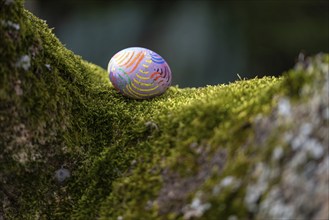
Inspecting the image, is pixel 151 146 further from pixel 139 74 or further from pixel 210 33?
pixel 210 33

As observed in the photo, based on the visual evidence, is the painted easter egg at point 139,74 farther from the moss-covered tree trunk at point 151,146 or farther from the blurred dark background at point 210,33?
the blurred dark background at point 210,33

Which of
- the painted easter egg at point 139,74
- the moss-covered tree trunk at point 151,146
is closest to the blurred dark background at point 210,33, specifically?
the painted easter egg at point 139,74

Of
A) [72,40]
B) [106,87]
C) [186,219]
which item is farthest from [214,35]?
[186,219]

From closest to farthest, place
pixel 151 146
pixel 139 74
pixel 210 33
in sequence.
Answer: pixel 151 146 → pixel 139 74 → pixel 210 33

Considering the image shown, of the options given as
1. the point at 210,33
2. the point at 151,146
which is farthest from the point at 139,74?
the point at 210,33

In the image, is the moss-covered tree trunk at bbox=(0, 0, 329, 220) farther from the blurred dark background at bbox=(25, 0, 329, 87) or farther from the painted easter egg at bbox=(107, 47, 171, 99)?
the blurred dark background at bbox=(25, 0, 329, 87)
